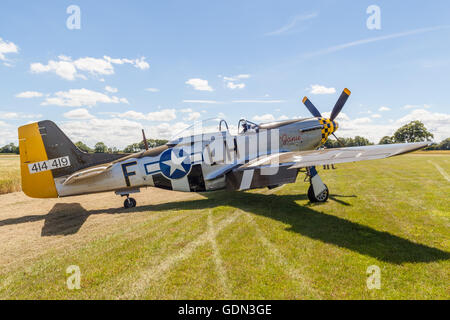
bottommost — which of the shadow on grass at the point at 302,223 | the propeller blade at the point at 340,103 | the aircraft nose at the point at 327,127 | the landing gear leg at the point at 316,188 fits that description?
the shadow on grass at the point at 302,223

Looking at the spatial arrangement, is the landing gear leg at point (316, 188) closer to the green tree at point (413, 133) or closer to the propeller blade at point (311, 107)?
Answer: the propeller blade at point (311, 107)

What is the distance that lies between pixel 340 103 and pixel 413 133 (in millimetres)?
99935

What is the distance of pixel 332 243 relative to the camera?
4.52 metres

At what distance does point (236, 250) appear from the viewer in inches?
173

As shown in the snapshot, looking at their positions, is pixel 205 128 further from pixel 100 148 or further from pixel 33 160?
pixel 100 148

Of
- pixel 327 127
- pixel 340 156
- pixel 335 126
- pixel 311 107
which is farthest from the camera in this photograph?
pixel 311 107

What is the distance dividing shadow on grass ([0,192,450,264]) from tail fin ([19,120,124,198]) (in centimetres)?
102

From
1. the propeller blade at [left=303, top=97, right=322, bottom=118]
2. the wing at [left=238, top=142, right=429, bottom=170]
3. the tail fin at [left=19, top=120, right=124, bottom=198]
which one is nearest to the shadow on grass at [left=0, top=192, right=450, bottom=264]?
the tail fin at [left=19, top=120, right=124, bottom=198]

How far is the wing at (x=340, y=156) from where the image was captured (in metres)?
5.00

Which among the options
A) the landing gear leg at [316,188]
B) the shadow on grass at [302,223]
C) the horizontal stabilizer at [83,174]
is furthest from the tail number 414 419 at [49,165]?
the landing gear leg at [316,188]

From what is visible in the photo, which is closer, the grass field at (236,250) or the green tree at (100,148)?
the grass field at (236,250)

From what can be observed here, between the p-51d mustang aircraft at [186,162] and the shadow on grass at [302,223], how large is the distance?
72cm

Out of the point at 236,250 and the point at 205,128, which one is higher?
the point at 205,128

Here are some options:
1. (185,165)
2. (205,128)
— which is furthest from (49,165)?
(205,128)
